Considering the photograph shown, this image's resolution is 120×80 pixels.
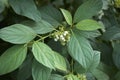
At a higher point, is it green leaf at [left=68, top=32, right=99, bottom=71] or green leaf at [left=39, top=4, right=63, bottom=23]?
green leaf at [left=39, top=4, right=63, bottom=23]

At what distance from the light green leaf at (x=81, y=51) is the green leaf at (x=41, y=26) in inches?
2.8

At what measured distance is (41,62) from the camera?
727 mm

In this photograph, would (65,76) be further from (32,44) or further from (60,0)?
(60,0)

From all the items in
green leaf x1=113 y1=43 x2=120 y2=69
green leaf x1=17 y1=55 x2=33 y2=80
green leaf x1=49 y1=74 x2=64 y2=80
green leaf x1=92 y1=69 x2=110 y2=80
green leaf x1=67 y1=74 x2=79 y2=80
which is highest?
green leaf x1=17 y1=55 x2=33 y2=80

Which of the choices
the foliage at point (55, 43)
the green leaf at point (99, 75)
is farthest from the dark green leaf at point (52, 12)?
the green leaf at point (99, 75)

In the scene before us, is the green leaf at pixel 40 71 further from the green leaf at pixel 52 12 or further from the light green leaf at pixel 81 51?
the green leaf at pixel 52 12

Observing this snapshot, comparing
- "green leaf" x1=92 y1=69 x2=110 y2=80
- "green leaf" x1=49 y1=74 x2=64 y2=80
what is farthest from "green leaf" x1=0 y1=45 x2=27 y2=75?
"green leaf" x1=92 y1=69 x2=110 y2=80

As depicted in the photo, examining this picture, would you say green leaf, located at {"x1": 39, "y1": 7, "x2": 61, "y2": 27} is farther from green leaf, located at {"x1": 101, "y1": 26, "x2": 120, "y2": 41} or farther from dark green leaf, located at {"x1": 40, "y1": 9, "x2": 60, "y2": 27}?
green leaf, located at {"x1": 101, "y1": 26, "x2": 120, "y2": 41}

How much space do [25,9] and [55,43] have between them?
0.15 m

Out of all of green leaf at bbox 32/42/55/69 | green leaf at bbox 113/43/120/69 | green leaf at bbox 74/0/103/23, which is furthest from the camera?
green leaf at bbox 113/43/120/69

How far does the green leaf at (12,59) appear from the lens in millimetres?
747

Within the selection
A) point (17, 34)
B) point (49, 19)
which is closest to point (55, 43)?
point (49, 19)

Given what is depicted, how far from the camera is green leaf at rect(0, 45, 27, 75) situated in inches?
29.4

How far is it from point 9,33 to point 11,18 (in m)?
0.20
